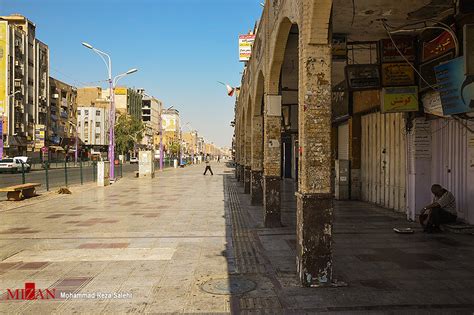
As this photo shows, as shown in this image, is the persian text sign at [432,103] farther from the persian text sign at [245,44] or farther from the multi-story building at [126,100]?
the multi-story building at [126,100]

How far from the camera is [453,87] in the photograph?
7.89 m

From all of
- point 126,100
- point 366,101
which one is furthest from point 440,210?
point 126,100

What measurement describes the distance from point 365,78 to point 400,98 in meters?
1.04

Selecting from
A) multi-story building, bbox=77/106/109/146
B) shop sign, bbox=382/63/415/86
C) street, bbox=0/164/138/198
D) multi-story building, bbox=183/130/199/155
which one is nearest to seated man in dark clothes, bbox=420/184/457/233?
shop sign, bbox=382/63/415/86

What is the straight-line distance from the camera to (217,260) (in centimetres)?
764

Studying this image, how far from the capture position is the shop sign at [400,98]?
10.6m

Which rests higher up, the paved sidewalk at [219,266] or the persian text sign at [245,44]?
the persian text sign at [245,44]

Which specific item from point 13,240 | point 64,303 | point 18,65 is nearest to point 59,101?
point 18,65

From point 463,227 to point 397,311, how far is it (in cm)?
544

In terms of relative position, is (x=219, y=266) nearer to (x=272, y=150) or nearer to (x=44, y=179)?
(x=272, y=150)

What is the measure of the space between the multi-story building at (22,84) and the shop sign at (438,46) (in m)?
52.1

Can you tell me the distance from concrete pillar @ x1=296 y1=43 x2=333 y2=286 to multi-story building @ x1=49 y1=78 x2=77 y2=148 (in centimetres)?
7059

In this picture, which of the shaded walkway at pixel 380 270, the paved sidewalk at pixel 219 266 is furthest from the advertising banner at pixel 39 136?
the shaded walkway at pixel 380 270

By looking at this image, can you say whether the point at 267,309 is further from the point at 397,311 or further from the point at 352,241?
the point at 352,241
